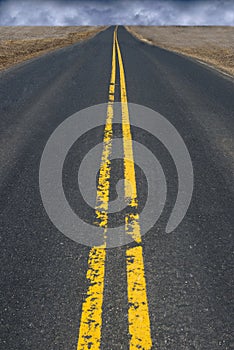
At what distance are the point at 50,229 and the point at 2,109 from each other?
433 cm

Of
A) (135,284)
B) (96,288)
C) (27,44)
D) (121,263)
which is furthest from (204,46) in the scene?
(96,288)

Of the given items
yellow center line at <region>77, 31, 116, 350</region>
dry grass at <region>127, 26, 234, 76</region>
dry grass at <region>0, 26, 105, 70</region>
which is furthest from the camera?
dry grass at <region>127, 26, 234, 76</region>

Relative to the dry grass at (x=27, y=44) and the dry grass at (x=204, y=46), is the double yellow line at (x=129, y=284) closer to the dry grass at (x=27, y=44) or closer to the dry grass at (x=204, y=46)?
the dry grass at (x=204, y=46)

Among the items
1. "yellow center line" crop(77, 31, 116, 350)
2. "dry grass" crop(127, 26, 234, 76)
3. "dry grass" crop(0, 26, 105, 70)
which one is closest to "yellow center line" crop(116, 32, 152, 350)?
"yellow center line" crop(77, 31, 116, 350)

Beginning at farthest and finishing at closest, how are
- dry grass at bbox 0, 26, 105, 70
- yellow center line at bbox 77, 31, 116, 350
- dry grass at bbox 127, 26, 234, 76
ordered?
dry grass at bbox 127, 26, 234, 76 → dry grass at bbox 0, 26, 105, 70 → yellow center line at bbox 77, 31, 116, 350

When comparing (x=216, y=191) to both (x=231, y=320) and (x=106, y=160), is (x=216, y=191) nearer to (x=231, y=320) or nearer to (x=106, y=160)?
(x=106, y=160)

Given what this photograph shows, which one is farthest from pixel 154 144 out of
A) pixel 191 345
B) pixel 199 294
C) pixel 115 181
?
pixel 191 345

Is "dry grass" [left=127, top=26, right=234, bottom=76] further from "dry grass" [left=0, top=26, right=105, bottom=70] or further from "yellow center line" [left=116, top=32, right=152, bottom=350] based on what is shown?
"yellow center line" [left=116, top=32, right=152, bottom=350]

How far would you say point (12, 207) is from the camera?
325 centimetres

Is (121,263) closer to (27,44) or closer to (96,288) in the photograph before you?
(96,288)

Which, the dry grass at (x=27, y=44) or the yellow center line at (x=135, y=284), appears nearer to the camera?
the yellow center line at (x=135, y=284)

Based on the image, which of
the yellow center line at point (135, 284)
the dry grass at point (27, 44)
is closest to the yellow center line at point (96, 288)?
the yellow center line at point (135, 284)

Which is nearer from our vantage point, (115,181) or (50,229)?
(50,229)

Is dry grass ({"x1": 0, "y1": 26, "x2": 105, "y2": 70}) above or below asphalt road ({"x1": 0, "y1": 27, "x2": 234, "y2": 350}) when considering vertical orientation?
above
